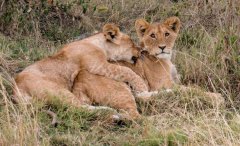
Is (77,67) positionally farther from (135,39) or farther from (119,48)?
(135,39)

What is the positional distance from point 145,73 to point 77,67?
2.30 ft

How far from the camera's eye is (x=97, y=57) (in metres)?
6.59

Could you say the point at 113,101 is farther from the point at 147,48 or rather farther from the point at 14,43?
the point at 14,43

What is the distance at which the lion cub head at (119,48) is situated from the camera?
683 cm

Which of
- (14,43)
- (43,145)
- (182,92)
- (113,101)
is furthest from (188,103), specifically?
(14,43)

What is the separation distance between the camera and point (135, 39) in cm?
825

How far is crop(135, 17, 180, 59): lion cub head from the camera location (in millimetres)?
6707

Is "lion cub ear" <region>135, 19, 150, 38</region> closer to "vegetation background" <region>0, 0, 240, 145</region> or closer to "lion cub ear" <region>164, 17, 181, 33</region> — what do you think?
"lion cub ear" <region>164, 17, 181, 33</region>

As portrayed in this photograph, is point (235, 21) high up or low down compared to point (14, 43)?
up

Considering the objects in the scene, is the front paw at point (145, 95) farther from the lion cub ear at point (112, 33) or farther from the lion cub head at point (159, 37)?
the lion cub ear at point (112, 33)

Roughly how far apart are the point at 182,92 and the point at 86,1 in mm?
2768

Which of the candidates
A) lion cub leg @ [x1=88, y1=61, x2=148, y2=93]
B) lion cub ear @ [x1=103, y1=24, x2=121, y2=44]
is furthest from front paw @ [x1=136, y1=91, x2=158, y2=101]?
lion cub ear @ [x1=103, y1=24, x2=121, y2=44]

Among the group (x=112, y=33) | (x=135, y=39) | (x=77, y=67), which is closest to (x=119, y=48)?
(x=112, y=33)

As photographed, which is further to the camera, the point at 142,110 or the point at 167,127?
the point at 142,110
